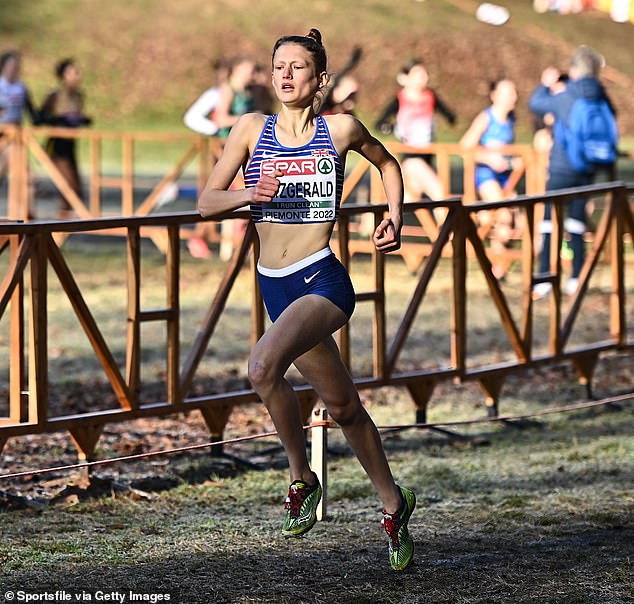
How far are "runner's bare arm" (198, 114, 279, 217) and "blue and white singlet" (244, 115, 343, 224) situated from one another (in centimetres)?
5

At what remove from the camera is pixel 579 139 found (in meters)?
12.5

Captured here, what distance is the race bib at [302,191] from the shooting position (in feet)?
16.5

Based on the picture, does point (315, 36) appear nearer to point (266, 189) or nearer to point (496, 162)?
point (266, 189)

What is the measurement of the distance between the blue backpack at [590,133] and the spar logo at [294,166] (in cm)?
772

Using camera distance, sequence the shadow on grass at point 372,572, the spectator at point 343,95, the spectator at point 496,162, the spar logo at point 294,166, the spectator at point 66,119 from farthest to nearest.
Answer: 1. the spectator at point 66,119
2. the spectator at point 343,95
3. the spectator at point 496,162
4. the shadow on grass at point 372,572
5. the spar logo at point 294,166

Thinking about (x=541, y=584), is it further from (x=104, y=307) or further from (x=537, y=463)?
(x=104, y=307)

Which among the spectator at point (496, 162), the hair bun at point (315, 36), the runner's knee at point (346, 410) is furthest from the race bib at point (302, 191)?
the spectator at point (496, 162)

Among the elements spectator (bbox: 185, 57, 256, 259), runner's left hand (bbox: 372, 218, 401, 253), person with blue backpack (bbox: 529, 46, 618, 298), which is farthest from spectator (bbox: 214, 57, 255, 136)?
runner's left hand (bbox: 372, 218, 401, 253)

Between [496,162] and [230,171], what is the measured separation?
31.3ft

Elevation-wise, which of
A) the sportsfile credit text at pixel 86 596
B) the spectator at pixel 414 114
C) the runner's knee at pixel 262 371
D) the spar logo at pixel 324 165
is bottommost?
the sportsfile credit text at pixel 86 596

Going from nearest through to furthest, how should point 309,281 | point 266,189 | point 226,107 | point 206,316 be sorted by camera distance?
point 266,189 < point 309,281 < point 206,316 < point 226,107

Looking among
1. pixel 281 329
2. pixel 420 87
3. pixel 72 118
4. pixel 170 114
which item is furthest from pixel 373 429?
pixel 170 114

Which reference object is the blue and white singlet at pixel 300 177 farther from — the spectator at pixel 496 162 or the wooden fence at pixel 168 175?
the wooden fence at pixel 168 175

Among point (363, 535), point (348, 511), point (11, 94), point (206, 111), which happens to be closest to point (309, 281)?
point (363, 535)
